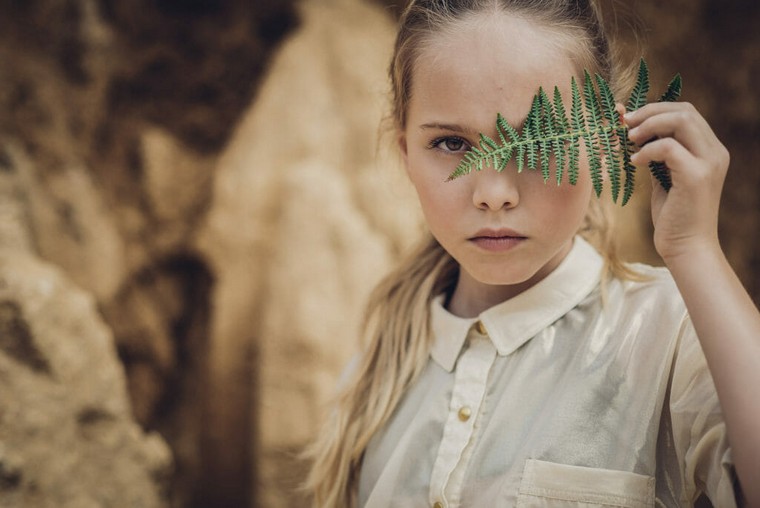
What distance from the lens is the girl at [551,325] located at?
33.8 inches

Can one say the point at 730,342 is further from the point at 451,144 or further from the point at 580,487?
the point at 451,144

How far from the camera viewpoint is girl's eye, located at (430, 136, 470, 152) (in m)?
1.07

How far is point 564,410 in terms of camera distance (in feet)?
3.47

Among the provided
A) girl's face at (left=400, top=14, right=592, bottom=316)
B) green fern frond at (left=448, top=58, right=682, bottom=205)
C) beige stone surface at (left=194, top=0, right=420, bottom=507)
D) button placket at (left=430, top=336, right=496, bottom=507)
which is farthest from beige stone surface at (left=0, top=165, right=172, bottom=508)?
green fern frond at (left=448, top=58, right=682, bottom=205)

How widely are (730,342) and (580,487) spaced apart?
1.04 ft

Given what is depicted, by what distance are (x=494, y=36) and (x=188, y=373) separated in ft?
6.87

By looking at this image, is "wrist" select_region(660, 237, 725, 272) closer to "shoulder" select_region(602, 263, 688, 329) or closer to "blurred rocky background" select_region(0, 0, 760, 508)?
"shoulder" select_region(602, 263, 688, 329)

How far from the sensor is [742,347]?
2.73 feet

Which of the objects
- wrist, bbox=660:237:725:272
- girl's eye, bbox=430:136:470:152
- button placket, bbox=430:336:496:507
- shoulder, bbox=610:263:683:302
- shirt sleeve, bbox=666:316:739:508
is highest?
girl's eye, bbox=430:136:470:152

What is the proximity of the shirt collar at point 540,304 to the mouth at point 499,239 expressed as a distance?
171 mm

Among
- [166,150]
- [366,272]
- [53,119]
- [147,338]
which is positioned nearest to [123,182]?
[166,150]

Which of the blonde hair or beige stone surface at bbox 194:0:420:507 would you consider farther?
beige stone surface at bbox 194:0:420:507

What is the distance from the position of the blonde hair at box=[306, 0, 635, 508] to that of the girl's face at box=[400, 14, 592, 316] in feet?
0.16

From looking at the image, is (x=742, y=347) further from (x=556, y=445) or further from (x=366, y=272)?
(x=366, y=272)
